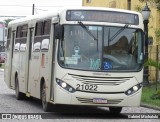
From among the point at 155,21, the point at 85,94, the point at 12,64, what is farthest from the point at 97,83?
the point at 155,21

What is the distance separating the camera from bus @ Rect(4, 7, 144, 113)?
14914mm

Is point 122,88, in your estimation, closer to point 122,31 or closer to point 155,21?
point 122,31

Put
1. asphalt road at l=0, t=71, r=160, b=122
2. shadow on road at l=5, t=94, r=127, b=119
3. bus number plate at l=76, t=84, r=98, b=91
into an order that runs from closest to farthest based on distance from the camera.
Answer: bus number plate at l=76, t=84, r=98, b=91 < asphalt road at l=0, t=71, r=160, b=122 < shadow on road at l=5, t=94, r=127, b=119

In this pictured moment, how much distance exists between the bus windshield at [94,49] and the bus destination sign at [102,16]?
0.22 metres

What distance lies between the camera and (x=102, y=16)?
1546cm

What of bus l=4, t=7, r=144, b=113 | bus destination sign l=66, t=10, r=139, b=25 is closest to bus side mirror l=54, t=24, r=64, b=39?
bus l=4, t=7, r=144, b=113

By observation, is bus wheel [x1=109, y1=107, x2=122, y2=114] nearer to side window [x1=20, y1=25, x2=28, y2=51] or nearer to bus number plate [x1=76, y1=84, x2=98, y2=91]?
bus number plate [x1=76, y1=84, x2=98, y2=91]

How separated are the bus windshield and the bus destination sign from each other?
0.73ft

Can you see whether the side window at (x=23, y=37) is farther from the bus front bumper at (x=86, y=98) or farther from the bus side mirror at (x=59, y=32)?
the bus front bumper at (x=86, y=98)

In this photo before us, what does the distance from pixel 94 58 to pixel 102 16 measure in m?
1.19

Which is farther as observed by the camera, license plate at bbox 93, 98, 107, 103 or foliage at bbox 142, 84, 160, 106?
foliage at bbox 142, 84, 160, 106

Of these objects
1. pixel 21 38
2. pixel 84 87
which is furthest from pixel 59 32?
pixel 21 38

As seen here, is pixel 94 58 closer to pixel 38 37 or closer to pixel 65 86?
pixel 65 86

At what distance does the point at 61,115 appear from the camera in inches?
624
